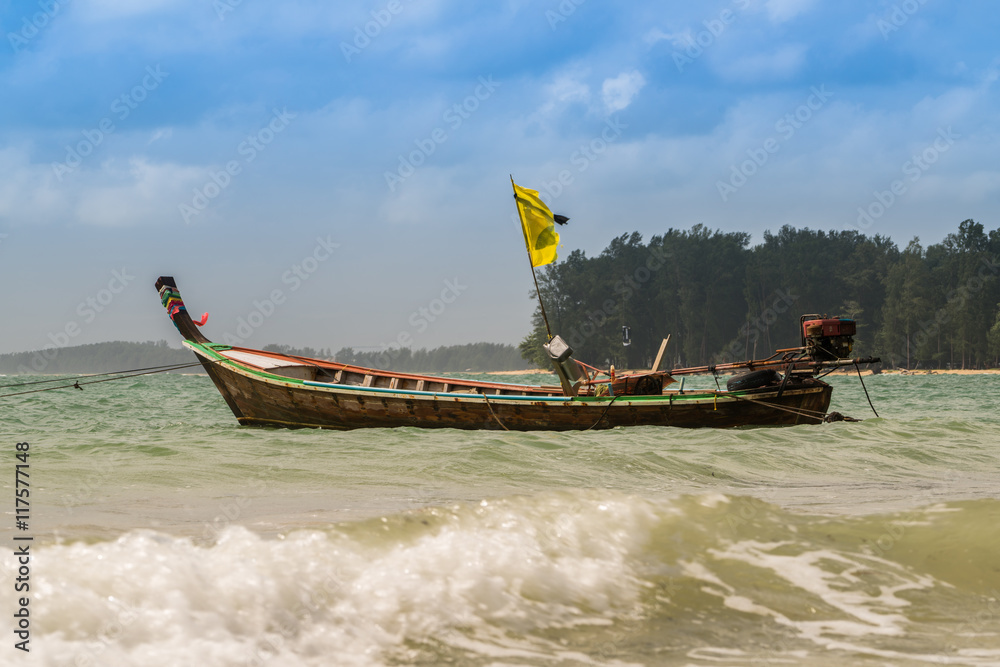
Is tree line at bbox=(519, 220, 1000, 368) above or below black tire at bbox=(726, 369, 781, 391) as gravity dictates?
above

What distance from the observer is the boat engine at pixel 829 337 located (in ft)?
52.3

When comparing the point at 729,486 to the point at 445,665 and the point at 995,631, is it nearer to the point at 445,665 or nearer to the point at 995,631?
the point at 995,631

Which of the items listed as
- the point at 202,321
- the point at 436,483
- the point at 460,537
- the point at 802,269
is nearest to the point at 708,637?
the point at 460,537

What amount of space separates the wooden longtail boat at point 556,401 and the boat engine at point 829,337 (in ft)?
0.09

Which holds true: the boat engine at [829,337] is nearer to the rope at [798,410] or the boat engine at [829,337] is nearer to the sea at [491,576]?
the rope at [798,410]

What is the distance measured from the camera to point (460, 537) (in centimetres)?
534

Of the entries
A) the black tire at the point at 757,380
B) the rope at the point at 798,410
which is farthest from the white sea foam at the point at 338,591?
the black tire at the point at 757,380

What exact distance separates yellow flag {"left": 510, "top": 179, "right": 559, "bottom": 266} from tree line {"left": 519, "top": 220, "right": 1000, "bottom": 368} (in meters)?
79.6

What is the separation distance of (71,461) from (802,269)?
103 meters

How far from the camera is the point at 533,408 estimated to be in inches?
620

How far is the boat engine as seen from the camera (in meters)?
15.9

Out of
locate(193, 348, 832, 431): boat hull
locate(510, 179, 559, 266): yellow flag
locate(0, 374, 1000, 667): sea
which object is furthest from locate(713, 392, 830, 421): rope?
locate(0, 374, 1000, 667): sea

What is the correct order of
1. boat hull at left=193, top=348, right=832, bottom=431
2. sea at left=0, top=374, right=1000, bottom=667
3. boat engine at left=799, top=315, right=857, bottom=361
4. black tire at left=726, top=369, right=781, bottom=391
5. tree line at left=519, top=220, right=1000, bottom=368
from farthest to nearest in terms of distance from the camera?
tree line at left=519, top=220, right=1000, bottom=368
black tire at left=726, top=369, right=781, bottom=391
boat engine at left=799, top=315, right=857, bottom=361
boat hull at left=193, top=348, right=832, bottom=431
sea at left=0, top=374, right=1000, bottom=667

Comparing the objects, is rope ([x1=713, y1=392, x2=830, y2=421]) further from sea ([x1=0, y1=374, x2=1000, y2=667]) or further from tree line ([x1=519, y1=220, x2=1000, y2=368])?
tree line ([x1=519, y1=220, x2=1000, y2=368])
